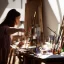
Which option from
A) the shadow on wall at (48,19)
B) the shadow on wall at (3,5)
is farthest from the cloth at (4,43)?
the shadow on wall at (3,5)

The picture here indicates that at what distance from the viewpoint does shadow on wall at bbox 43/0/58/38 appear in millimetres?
3648

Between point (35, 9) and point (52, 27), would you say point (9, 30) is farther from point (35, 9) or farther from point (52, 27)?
point (35, 9)

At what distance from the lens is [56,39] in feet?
9.22

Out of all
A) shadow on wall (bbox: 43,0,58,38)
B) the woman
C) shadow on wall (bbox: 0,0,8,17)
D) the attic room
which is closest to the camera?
the attic room

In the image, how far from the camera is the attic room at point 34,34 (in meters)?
2.36

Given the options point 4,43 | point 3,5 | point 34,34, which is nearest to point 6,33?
point 4,43

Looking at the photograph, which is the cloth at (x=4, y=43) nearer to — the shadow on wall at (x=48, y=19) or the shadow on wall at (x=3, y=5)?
the shadow on wall at (x=48, y=19)

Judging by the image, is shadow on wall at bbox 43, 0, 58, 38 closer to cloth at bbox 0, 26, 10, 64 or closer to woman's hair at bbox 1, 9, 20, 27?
woman's hair at bbox 1, 9, 20, 27

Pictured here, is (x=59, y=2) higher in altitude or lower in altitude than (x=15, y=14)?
higher

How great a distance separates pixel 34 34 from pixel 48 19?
1.03m

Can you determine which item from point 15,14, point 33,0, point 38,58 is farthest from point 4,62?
point 33,0

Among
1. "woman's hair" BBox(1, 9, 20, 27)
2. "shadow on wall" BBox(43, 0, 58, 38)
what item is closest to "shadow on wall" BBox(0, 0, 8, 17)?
"shadow on wall" BBox(43, 0, 58, 38)

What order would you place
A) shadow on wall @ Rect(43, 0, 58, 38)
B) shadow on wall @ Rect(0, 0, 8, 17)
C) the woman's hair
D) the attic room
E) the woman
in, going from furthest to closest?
shadow on wall @ Rect(0, 0, 8, 17), shadow on wall @ Rect(43, 0, 58, 38), the woman's hair, the woman, the attic room

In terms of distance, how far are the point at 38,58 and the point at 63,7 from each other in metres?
1.40
